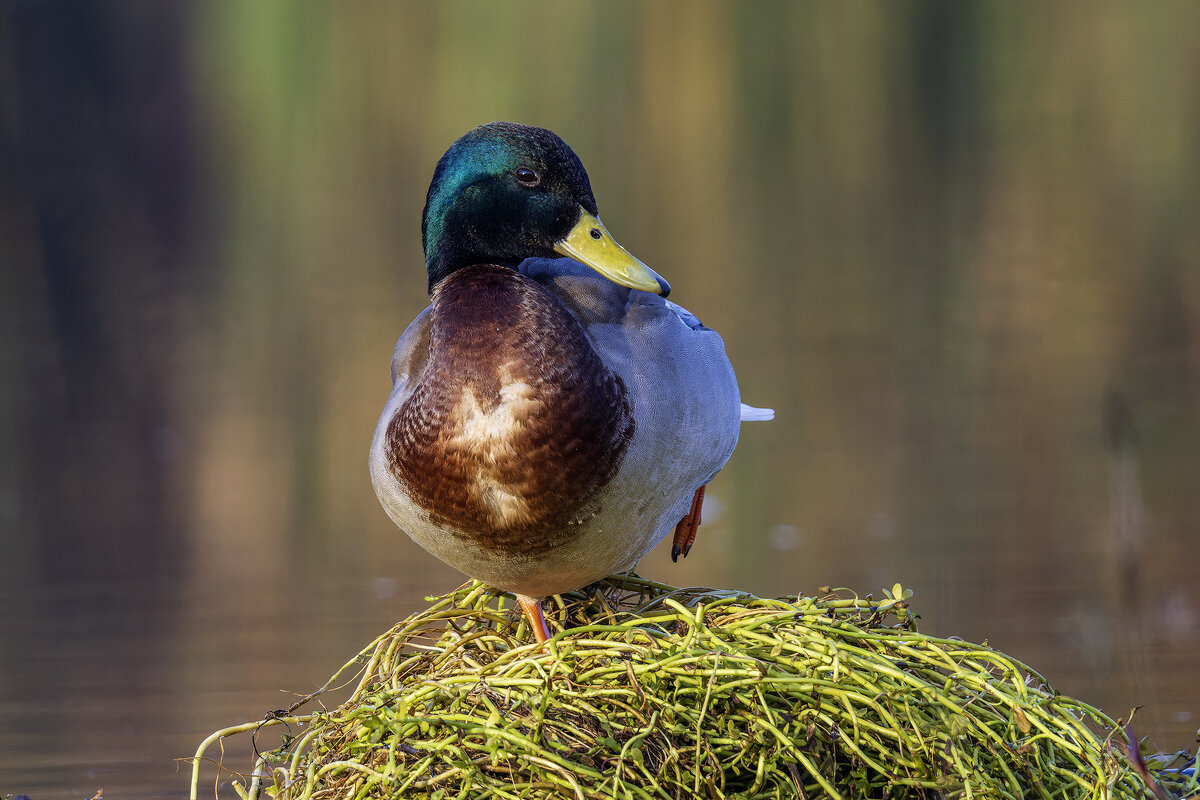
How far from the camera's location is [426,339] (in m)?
2.50

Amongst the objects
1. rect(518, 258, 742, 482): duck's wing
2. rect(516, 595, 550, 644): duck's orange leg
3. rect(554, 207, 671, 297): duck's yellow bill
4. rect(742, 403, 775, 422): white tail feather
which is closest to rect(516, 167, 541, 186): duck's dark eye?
rect(554, 207, 671, 297): duck's yellow bill

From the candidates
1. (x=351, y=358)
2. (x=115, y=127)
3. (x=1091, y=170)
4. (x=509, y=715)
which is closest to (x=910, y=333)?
(x=351, y=358)

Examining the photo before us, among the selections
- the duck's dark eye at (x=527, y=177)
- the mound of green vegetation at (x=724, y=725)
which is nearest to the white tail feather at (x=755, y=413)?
the duck's dark eye at (x=527, y=177)

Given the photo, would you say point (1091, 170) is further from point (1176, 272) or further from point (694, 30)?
point (694, 30)

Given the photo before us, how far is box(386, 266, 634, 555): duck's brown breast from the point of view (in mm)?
2109

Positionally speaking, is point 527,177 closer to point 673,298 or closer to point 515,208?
point 515,208

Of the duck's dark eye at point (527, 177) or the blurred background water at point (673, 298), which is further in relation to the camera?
the blurred background water at point (673, 298)

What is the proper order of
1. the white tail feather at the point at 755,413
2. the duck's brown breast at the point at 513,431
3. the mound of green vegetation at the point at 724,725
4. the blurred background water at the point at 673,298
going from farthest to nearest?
the blurred background water at the point at 673,298
the white tail feather at the point at 755,413
the duck's brown breast at the point at 513,431
the mound of green vegetation at the point at 724,725

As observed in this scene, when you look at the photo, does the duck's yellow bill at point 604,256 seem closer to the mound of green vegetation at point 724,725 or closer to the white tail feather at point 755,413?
the mound of green vegetation at point 724,725

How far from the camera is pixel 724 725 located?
6.17ft

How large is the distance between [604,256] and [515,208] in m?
0.17

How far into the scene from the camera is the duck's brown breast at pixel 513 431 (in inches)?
83.0

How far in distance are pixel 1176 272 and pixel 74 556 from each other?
521 cm

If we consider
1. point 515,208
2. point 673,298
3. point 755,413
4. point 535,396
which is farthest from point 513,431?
point 673,298
